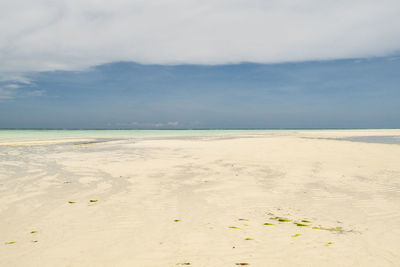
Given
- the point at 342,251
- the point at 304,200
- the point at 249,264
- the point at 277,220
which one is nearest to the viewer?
the point at 249,264

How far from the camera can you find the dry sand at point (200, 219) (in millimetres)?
3963

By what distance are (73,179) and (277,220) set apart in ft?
24.5

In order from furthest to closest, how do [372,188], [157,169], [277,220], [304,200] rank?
[157,169] < [372,188] < [304,200] < [277,220]

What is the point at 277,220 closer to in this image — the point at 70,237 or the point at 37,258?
the point at 70,237

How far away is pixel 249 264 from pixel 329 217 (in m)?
2.77

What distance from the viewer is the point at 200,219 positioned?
18.2ft

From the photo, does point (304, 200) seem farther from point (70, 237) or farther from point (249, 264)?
point (70, 237)

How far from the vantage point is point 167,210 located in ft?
20.1

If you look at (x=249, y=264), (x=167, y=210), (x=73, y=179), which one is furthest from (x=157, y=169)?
(x=249, y=264)

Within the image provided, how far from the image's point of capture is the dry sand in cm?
396

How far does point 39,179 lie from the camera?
9477mm

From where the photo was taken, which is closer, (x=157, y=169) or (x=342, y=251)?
(x=342, y=251)

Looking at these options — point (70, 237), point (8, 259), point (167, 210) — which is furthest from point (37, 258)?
point (167, 210)

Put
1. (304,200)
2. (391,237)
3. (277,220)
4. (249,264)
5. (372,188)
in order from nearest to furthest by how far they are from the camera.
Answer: (249,264)
(391,237)
(277,220)
(304,200)
(372,188)
